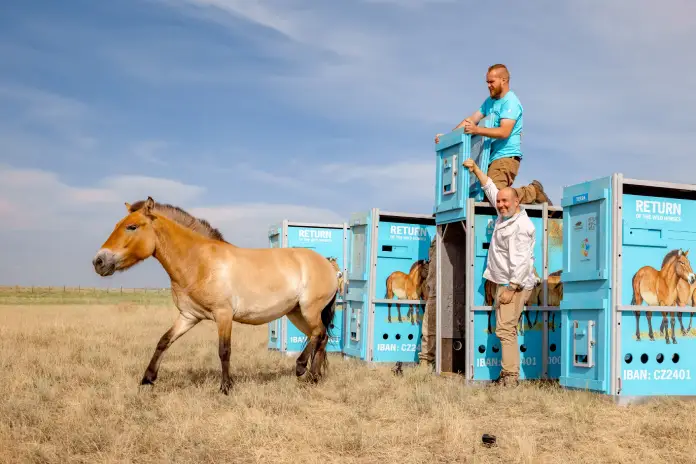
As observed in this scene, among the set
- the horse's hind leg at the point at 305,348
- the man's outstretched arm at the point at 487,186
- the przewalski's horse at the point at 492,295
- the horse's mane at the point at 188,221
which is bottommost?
the horse's hind leg at the point at 305,348

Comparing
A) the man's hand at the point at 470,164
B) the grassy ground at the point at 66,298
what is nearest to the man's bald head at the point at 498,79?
the man's hand at the point at 470,164

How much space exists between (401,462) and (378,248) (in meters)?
6.22

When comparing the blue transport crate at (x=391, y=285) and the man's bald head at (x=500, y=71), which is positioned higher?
the man's bald head at (x=500, y=71)

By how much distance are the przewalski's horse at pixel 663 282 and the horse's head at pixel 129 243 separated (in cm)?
573

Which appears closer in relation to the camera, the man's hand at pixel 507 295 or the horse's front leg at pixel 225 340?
the horse's front leg at pixel 225 340

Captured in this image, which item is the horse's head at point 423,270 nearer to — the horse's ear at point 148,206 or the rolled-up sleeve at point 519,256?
the rolled-up sleeve at point 519,256

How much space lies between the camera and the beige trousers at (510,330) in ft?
28.6

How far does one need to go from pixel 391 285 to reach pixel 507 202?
131 inches

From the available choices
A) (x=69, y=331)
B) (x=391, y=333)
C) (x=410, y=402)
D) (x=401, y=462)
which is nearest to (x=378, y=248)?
(x=391, y=333)

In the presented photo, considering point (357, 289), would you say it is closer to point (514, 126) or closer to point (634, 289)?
point (514, 126)

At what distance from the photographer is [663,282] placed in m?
7.78

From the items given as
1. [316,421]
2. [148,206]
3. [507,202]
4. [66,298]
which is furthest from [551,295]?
[66,298]

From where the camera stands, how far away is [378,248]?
1144cm

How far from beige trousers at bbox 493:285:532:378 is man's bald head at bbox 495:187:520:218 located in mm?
945
